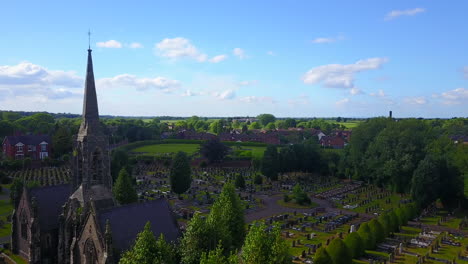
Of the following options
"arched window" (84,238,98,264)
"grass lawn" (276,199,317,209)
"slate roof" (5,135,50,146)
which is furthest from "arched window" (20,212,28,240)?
"slate roof" (5,135,50,146)

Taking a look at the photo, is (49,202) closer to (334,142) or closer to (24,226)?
(24,226)

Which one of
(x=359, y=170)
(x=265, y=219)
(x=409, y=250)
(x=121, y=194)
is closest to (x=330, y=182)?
(x=359, y=170)

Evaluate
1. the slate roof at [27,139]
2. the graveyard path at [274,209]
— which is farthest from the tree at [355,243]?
the slate roof at [27,139]

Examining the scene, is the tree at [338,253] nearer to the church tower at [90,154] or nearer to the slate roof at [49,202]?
the church tower at [90,154]

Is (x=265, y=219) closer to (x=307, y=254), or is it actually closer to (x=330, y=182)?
(x=307, y=254)

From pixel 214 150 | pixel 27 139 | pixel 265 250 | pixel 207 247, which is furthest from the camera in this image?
pixel 27 139

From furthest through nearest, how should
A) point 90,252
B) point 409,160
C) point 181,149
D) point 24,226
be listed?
point 181,149 → point 409,160 → point 24,226 → point 90,252

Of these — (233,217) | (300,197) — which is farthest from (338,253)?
(300,197)
